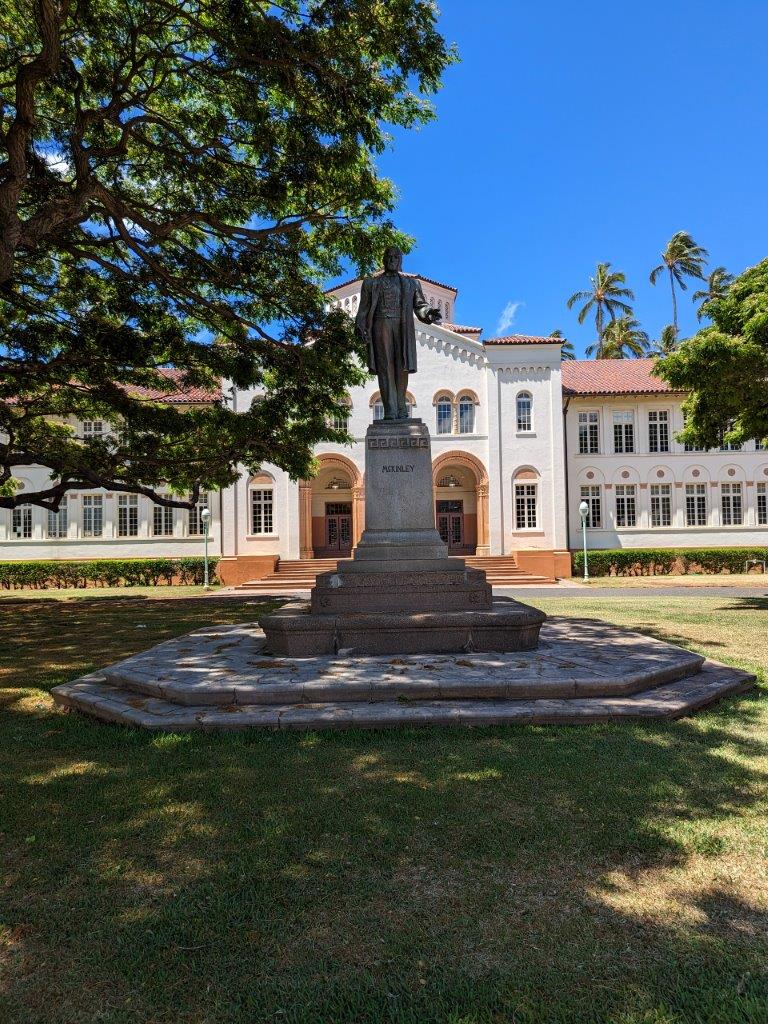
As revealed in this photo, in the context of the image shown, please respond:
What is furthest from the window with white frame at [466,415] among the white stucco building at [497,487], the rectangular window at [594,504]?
the rectangular window at [594,504]

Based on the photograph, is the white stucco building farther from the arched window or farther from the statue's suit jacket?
the statue's suit jacket

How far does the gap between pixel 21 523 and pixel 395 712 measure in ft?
103

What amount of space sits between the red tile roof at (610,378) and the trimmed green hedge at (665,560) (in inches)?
336

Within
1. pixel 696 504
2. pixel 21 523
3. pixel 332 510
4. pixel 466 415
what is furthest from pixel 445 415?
pixel 21 523

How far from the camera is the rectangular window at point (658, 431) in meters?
30.7

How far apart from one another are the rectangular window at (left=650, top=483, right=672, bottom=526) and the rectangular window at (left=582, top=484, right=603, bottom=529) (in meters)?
2.75

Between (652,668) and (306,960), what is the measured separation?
4788 millimetres

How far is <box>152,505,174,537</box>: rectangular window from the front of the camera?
97.7 ft

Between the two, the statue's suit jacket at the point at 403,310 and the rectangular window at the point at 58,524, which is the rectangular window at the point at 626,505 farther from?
the rectangular window at the point at 58,524

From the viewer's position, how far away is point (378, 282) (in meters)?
8.35

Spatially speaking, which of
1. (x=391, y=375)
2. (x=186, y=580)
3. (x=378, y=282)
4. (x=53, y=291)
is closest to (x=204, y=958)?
→ (x=391, y=375)

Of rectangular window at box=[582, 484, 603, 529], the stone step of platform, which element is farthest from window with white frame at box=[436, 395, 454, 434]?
the stone step of platform

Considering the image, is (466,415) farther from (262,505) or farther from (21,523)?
(21,523)

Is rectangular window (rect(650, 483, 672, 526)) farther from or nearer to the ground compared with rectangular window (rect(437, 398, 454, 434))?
nearer to the ground
